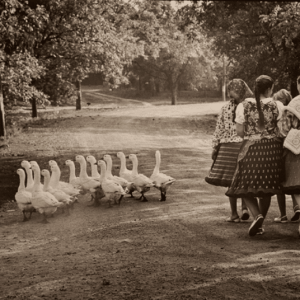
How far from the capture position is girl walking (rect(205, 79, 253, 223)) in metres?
8.91

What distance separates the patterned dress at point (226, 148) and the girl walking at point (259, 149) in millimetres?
641

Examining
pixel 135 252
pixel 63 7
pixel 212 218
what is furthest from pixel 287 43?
pixel 135 252

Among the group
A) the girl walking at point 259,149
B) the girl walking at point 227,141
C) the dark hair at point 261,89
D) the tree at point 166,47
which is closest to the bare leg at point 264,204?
the girl walking at point 259,149

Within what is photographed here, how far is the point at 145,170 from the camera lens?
15.4 metres

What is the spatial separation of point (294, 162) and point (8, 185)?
9243 millimetres

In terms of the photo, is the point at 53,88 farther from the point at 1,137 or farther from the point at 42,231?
the point at 42,231

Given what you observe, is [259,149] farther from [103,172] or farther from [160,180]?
[103,172]

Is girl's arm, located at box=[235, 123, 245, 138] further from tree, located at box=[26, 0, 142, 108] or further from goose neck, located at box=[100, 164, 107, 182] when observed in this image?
tree, located at box=[26, 0, 142, 108]

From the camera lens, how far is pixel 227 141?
30.0 feet

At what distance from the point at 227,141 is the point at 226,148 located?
10cm

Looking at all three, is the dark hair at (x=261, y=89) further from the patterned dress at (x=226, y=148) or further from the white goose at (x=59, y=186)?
the white goose at (x=59, y=186)

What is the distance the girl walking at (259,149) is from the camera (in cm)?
826

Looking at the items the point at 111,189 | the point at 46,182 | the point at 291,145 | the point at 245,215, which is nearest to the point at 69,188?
the point at 46,182

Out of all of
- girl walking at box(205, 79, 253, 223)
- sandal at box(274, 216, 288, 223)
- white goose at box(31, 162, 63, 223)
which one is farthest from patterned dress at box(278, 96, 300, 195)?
white goose at box(31, 162, 63, 223)
